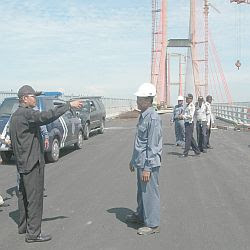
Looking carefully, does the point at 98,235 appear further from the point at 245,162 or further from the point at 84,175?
the point at 245,162

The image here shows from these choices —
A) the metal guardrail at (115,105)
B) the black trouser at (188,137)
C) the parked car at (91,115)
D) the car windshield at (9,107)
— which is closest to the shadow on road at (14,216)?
the car windshield at (9,107)

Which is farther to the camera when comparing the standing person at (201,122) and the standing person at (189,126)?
the standing person at (201,122)

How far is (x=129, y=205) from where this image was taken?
293 inches

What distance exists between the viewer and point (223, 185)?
29.5 ft

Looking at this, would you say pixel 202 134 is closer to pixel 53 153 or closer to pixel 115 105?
pixel 53 153

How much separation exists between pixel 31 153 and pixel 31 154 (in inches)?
0.5

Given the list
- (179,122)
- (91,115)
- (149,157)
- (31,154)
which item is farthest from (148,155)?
(91,115)

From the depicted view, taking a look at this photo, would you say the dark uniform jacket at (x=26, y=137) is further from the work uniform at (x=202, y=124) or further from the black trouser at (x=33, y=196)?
the work uniform at (x=202, y=124)

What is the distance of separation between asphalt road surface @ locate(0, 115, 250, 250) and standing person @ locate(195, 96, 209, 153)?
146 centimetres

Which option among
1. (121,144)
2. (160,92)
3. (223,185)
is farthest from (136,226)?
(160,92)

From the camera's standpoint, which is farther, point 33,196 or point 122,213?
point 122,213

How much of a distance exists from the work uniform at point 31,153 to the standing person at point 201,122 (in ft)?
30.4

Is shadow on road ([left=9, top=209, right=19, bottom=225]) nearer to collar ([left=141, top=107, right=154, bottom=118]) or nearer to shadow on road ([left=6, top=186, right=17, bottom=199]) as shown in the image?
shadow on road ([left=6, top=186, right=17, bottom=199])

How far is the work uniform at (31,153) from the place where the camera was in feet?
18.2
